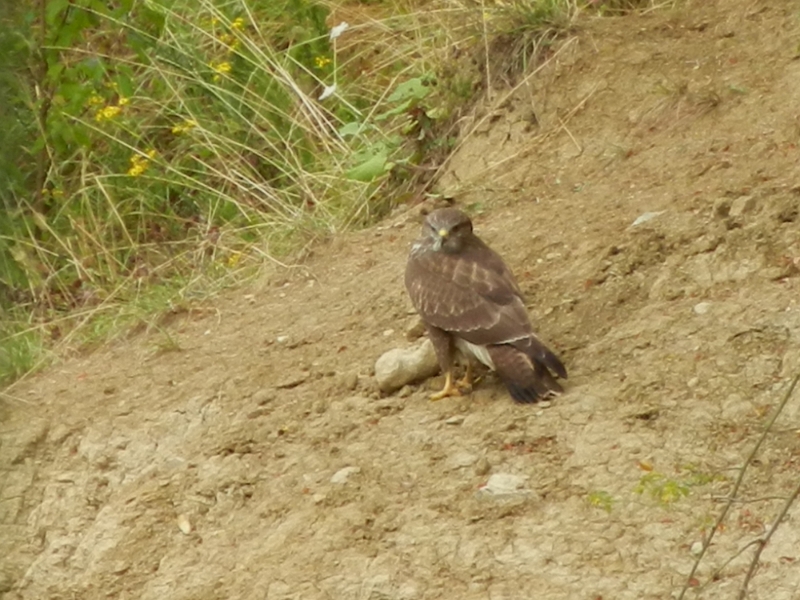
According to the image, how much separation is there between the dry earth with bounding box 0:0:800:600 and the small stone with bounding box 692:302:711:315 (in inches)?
1.3

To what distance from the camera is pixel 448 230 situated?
518 centimetres

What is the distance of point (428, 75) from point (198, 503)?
3027 millimetres

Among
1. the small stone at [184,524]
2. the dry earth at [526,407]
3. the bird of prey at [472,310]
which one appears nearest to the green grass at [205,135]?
the dry earth at [526,407]

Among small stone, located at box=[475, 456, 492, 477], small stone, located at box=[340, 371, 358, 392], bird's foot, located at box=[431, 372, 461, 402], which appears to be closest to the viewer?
small stone, located at box=[475, 456, 492, 477]

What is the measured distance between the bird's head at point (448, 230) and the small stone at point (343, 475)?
3.01 ft

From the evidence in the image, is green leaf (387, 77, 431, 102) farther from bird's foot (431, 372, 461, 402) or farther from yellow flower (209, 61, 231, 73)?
bird's foot (431, 372, 461, 402)

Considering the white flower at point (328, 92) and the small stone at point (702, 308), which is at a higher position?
the white flower at point (328, 92)

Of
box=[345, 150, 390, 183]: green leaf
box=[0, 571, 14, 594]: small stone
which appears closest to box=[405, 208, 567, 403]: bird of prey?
box=[0, 571, 14, 594]: small stone

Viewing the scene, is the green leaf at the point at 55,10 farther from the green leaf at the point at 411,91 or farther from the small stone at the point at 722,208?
the small stone at the point at 722,208

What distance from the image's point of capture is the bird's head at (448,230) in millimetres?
5176

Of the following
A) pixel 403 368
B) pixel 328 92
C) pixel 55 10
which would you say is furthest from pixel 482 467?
pixel 55 10

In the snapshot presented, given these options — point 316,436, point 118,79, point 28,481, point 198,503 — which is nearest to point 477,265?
point 316,436

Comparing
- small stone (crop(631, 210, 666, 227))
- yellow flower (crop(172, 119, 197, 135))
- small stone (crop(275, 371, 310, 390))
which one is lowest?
small stone (crop(275, 371, 310, 390))

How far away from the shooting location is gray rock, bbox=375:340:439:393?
5000 millimetres
